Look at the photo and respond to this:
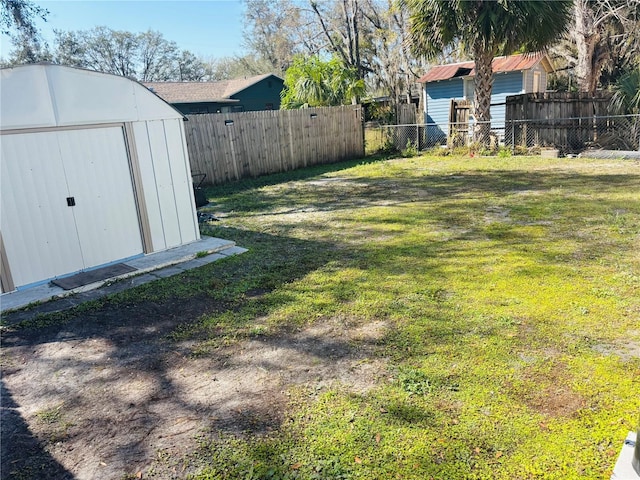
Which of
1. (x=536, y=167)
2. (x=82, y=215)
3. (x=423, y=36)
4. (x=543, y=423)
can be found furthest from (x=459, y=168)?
(x=543, y=423)

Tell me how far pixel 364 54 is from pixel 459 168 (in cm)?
1843

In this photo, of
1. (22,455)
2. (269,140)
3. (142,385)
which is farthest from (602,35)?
(22,455)

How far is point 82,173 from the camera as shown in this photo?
219 inches

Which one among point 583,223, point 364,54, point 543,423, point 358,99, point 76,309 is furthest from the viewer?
point 364,54

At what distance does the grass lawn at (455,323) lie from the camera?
253 cm

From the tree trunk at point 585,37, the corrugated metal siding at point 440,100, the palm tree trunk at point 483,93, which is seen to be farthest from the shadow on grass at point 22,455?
the tree trunk at point 585,37

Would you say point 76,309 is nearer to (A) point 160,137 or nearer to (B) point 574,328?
(A) point 160,137

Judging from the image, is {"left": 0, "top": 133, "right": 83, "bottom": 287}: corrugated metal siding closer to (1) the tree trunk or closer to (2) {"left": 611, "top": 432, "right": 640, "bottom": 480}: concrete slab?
(2) {"left": 611, "top": 432, "right": 640, "bottom": 480}: concrete slab

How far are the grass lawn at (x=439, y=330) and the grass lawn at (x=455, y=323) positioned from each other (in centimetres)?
1

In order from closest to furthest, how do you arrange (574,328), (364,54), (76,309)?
(574,328) → (76,309) → (364,54)

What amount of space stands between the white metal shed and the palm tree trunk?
10629 mm

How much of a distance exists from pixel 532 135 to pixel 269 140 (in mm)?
8040

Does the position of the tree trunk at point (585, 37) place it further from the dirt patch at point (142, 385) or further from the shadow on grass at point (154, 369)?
the dirt patch at point (142, 385)

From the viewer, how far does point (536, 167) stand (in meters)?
11.5
